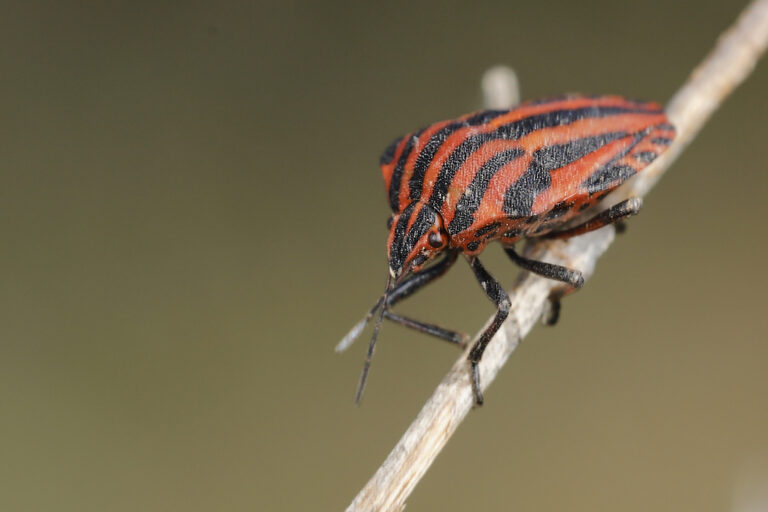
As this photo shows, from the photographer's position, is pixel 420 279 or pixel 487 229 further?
pixel 420 279

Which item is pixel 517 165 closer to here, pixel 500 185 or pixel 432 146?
pixel 500 185

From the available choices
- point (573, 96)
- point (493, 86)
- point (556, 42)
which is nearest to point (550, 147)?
point (573, 96)

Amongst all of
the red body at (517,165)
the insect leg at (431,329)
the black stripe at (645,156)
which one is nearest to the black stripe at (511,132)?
the red body at (517,165)

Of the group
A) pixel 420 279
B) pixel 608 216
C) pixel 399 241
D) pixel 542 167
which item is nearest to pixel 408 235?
pixel 399 241

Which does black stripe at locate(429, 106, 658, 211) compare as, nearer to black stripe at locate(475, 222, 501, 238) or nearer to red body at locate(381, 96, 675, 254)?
red body at locate(381, 96, 675, 254)

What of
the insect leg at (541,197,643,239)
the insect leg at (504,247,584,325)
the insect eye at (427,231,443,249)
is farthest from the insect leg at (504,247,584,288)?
the insect eye at (427,231,443,249)

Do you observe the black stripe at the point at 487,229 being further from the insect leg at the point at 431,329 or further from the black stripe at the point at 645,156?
the black stripe at the point at 645,156

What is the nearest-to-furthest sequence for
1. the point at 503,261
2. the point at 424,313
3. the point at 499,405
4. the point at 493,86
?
the point at 493,86, the point at 503,261, the point at 499,405, the point at 424,313

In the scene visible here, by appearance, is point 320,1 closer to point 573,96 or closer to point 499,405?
point 573,96
